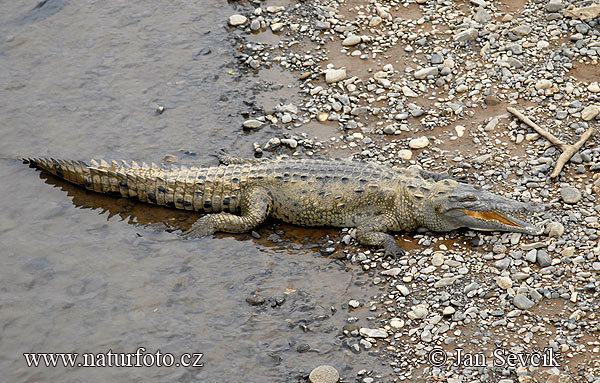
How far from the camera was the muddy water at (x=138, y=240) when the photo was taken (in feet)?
24.9

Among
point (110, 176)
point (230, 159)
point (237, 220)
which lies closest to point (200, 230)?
point (237, 220)

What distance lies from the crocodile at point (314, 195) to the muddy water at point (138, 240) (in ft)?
0.90

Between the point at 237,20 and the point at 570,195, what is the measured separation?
7399 mm

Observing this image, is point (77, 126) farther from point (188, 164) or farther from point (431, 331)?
point (431, 331)

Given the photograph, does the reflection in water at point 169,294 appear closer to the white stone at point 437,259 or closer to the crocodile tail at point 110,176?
the crocodile tail at point 110,176

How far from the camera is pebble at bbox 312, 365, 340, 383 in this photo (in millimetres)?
7105

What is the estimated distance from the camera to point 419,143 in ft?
33.6

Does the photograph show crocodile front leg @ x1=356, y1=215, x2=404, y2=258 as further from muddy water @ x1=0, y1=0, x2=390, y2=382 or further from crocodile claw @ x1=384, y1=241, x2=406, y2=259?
muddy water @ x1=0, y1=0, x2=390, y2=382

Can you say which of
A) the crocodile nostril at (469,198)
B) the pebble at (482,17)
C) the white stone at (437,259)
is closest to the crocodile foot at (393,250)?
the white stone at (437,259)

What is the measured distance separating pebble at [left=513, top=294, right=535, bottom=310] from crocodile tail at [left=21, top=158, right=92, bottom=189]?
612 cm

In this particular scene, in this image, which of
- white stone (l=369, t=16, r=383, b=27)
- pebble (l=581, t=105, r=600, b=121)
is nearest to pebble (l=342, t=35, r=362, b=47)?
white stone (l=369, t=16, r=383, b=27)

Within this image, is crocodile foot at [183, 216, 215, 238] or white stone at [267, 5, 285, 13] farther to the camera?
white stone at [267, 5, 285, 13]

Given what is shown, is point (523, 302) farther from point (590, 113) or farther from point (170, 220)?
point (170, 220)

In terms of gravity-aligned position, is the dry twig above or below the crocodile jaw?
above
